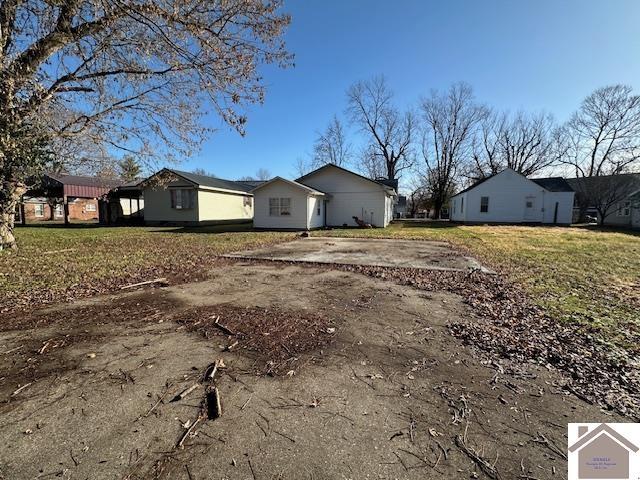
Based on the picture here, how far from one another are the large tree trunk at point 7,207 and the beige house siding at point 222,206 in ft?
40.4

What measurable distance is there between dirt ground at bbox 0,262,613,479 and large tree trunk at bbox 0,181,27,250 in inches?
323

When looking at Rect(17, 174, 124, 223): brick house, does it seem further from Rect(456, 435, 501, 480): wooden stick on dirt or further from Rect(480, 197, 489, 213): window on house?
Rect(480, 197, 489, 213): window on house

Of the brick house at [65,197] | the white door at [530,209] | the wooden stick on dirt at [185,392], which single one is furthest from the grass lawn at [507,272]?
the white door at [530,209]

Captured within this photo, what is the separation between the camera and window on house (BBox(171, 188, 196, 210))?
22094 millimetres

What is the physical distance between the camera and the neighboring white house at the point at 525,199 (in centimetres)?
2661

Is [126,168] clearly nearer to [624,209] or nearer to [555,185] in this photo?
[555,185]

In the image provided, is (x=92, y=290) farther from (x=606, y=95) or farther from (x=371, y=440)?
(x=606, y=95)

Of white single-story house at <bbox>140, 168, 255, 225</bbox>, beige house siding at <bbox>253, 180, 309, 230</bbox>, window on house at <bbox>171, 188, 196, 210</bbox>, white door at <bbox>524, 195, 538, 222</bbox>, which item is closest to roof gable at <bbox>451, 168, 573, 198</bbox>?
white door at <bbox>524, 195, 538, 222</bbox>

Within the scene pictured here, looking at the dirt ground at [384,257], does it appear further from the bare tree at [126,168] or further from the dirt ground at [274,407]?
the bare tree at [126,168]

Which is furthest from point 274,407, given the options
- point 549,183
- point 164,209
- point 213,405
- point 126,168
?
point 549,183

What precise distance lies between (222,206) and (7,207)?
1579 cm

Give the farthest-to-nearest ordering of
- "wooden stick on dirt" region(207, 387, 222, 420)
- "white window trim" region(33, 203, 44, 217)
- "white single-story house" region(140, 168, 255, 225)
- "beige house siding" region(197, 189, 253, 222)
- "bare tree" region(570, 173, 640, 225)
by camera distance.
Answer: "white window trim" region(33, 203, 44, 217)
"bare tree" region(570, 173, 640, 225)
"beige house siding" region(197, 189, 253, 222)
"white single-story house" region(140, 168, 255, 225)
"wooden stick on dirt" region(207, 387, 222, 420)

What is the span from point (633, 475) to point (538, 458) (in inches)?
22.7

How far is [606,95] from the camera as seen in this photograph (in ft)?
113
